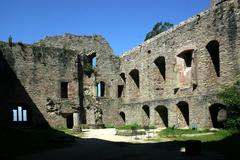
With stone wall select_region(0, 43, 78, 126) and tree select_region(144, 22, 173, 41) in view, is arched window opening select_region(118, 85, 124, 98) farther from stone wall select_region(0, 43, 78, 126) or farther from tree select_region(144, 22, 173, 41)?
tree select_region(144, 22, 173, 41)

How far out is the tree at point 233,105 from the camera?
13138mm

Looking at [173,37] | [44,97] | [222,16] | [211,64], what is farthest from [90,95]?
[222,16]

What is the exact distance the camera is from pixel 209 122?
1614cm

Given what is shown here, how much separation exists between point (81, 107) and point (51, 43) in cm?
551

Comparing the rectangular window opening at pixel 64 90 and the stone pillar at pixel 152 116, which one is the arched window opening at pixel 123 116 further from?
the stone pillar at pixel 152 116

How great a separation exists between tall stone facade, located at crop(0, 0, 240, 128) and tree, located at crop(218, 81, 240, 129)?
1.24 metres

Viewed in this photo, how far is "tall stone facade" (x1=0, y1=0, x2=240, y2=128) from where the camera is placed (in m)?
16.1

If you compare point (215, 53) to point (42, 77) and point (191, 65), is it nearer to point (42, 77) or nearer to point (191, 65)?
point (191, 65)

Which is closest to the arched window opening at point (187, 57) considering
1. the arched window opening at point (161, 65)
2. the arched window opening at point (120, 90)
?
the arched window opening at point (161, 65)

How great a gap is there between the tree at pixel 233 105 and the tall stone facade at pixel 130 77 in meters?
1.24

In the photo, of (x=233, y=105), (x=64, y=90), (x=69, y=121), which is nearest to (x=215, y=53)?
(x=233, y=105)

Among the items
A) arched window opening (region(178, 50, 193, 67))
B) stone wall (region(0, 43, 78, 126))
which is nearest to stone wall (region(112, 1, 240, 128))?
arched window opening (region(178, 50, 193, 67))

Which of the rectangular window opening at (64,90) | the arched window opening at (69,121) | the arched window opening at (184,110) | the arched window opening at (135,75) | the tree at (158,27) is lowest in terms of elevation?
the arched window opening at (69,121)

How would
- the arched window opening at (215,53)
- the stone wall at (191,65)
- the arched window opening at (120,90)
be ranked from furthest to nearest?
the arched window opening at (120,90), the arched window opening at (215,53), the stone wall at (191,65)
